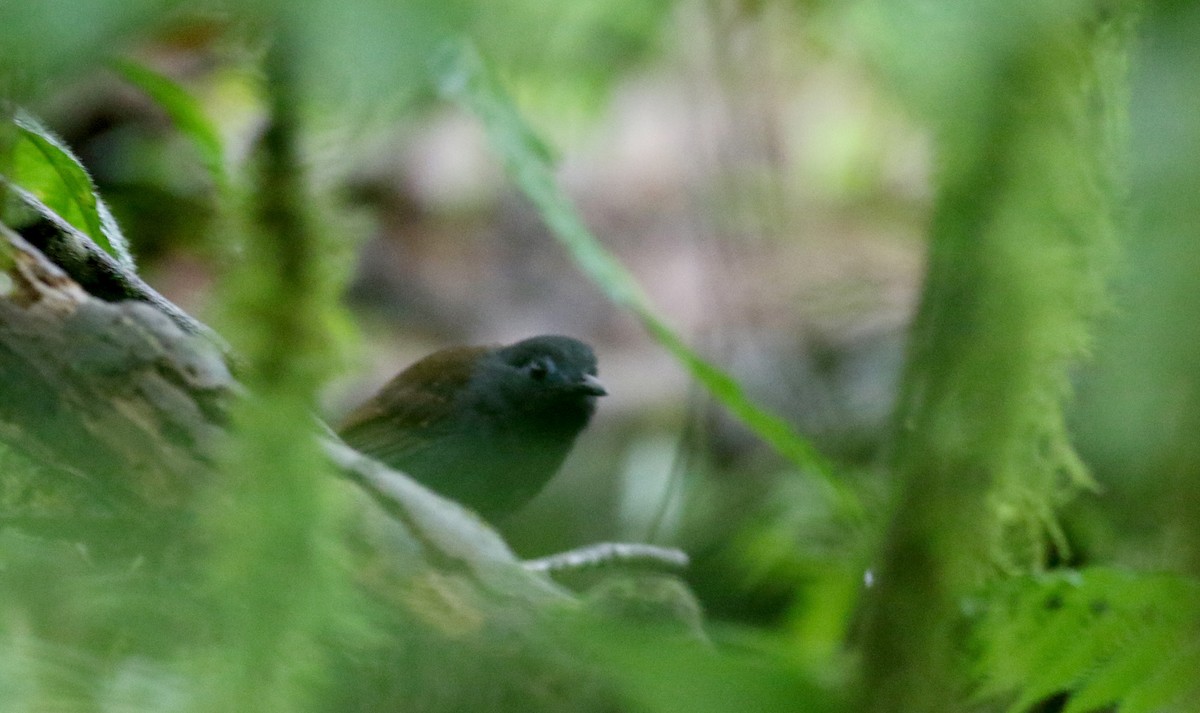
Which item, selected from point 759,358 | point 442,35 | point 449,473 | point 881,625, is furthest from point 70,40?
point 759,358

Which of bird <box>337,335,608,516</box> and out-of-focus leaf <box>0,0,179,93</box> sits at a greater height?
bird <box>337,335,608,516</box>

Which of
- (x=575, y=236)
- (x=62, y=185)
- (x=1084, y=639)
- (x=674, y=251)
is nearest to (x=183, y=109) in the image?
(x=62, y=185)

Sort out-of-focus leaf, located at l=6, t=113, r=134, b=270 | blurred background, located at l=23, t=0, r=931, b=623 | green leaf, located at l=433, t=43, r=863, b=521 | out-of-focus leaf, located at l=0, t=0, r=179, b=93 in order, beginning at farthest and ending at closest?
blurred background, located at l=23, t=0, r=931, b=623 < green leaf, located at l=433, t=43, r=863, b=521 < out-of-focus leaf, located at l=6, t=113, r=134, b=270 < out-of-focus leaf, located at l=0, t=0, r=179, b=93

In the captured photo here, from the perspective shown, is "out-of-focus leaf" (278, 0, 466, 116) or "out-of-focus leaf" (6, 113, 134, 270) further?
"out-of-focus leaf" (6, 113, 134, 270)

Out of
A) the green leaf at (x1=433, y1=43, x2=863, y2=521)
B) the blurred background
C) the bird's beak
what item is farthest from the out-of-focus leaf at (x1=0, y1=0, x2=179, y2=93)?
the bird's beak

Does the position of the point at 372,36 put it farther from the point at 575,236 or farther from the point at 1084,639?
the point at 575,236

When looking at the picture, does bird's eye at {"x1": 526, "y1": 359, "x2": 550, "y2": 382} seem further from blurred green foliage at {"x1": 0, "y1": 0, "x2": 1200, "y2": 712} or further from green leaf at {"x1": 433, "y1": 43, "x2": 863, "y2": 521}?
blurred green foliage at {"x1": 0, "y1": 0, "x2": 1200, "y2": 712}

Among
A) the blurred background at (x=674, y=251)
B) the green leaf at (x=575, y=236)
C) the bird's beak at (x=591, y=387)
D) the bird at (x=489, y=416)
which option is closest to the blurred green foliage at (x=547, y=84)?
the green leaf at (x=575, y=236)

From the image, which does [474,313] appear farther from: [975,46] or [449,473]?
[975,46]
